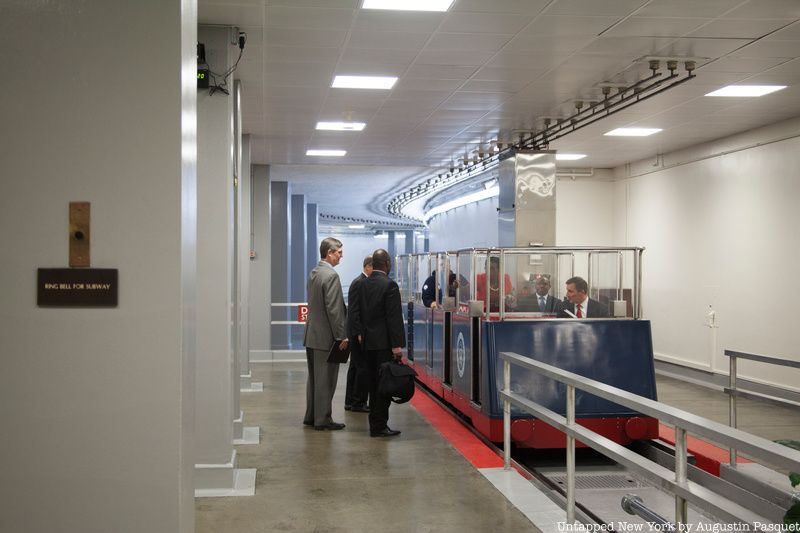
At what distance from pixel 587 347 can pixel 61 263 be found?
223 inches

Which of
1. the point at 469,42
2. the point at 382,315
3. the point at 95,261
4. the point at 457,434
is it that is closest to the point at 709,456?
the point at 457,434

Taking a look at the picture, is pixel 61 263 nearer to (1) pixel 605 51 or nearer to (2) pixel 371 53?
(2) pixel 371 53

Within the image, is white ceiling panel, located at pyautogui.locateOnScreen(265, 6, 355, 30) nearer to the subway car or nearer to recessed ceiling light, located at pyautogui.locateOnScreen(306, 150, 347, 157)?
the subway car

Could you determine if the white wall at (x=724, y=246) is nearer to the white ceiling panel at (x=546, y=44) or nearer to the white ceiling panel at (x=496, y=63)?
the white ceiling panel at (x=496, y=63)

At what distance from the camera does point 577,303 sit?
7859 millimetres

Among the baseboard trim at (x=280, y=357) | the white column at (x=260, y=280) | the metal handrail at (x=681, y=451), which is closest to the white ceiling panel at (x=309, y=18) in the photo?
the metal handrail at (x=681, y=451)

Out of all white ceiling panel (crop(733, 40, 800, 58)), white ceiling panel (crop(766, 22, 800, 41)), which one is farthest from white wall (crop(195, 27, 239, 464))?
white ceiling panel (crop(733, 40, 800, 58))

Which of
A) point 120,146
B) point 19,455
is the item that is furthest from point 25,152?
point 19,455

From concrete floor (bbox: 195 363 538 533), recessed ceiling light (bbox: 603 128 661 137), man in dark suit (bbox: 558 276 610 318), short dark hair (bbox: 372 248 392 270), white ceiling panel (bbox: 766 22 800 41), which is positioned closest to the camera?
concrete floor (bbox: 195 363 538 533)

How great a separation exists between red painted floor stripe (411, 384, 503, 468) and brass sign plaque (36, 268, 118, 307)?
4369 mm

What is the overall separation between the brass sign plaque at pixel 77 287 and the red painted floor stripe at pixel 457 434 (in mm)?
4369

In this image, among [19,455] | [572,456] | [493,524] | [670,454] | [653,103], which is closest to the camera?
[19,455]

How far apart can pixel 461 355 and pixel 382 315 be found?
4.18 ft

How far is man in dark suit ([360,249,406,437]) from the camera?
25.7 feet
